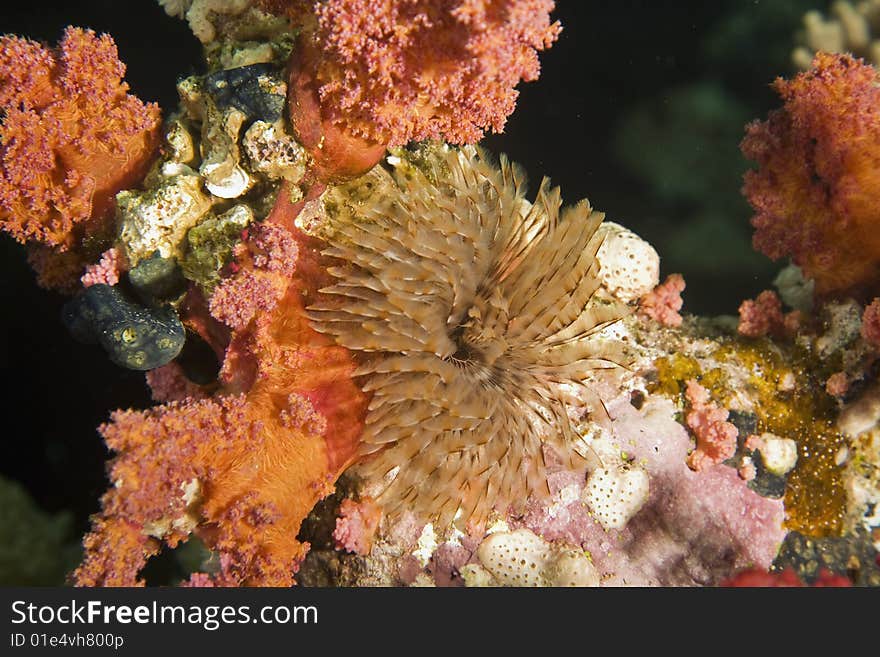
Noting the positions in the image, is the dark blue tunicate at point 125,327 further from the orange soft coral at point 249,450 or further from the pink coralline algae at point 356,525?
the pink coralline algae at point 356,525

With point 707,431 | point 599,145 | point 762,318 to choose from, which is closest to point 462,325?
point 707,431

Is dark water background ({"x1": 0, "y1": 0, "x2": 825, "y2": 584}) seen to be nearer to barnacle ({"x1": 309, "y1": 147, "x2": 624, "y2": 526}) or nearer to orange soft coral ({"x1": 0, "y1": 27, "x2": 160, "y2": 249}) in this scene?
orange soft coral ({"x1": 0, "y1": 27, "x2": 160, "y2": 249})

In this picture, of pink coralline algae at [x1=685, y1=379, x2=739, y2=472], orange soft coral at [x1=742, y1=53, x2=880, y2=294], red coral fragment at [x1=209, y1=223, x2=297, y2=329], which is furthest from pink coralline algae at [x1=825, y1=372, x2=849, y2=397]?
red coral fragment at [x1=209, y1=223, x2=297, y2=329]

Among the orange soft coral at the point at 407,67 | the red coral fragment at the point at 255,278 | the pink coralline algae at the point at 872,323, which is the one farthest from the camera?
the pink coralline algae at the point at 872,323

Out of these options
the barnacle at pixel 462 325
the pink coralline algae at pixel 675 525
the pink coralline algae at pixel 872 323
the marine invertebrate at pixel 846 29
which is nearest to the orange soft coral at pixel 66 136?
the barnacle at pixel 462 325

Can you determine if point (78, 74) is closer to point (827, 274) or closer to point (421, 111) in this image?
point (421, 111)

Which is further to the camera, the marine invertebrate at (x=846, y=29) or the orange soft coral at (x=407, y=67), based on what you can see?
the marine invertebrate at (x=846, y=29)
